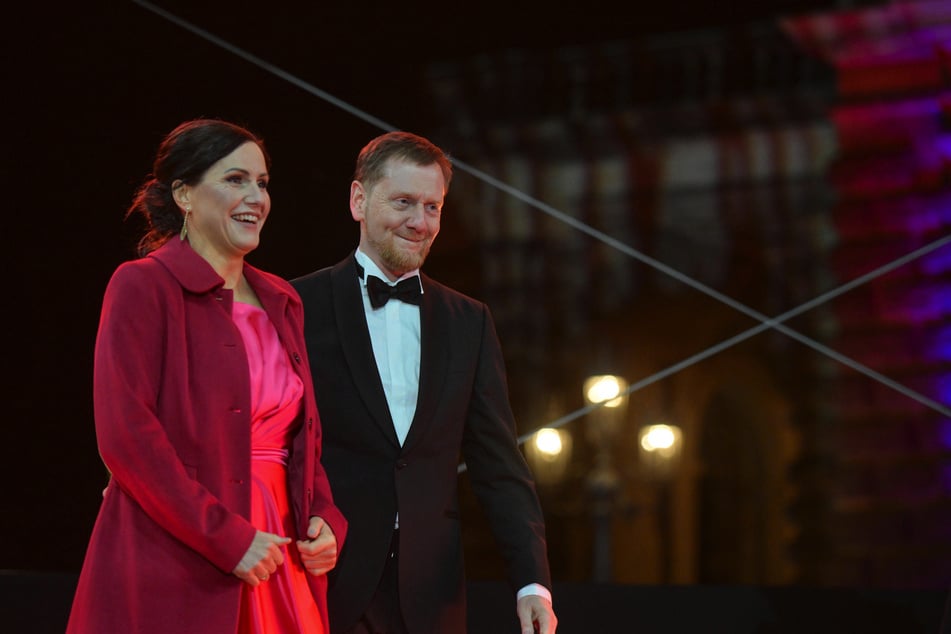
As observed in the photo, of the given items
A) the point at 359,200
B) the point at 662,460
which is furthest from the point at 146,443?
the point at 662,460

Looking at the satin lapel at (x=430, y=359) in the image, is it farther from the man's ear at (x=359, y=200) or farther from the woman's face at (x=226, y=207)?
the woman's face at (x=226, y=207)

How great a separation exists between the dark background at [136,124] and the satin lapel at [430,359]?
1.00 metres

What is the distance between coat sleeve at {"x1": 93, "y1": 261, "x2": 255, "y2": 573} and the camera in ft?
5.46

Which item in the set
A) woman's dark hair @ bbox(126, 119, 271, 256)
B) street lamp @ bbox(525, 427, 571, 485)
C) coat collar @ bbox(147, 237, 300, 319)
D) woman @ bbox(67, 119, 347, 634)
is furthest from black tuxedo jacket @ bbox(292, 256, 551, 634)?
street lamp @ bbox(525, 427, 571, 485)

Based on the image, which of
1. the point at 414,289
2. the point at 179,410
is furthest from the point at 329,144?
the point at 179,410

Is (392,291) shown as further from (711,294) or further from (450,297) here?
(711,294)

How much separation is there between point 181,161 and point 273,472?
0.50 m

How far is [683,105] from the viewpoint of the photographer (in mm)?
3393

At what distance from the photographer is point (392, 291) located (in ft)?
7.52

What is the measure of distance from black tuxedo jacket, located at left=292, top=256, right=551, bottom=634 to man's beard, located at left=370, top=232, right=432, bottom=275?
2.4 inches

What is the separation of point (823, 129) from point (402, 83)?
1159 mm

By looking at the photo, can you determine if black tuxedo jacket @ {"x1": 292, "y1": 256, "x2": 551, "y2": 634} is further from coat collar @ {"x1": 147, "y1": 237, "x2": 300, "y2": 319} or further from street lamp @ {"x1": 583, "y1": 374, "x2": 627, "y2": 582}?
street lamp @ {"x1": 583, "y1": 374, "x2": 627, "y2": 582}

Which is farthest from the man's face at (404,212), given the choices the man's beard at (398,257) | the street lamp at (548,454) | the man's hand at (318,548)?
the street lamp at (548,454)

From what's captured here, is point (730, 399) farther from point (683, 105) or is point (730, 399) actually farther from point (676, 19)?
point (676, 19)
